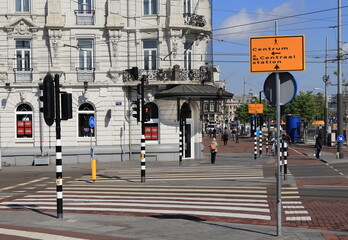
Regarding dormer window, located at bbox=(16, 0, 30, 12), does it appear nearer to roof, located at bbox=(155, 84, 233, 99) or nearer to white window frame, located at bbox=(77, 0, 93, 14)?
white window frame, located at bbox=(77, 0, 93, 14)

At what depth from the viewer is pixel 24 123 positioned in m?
34.8

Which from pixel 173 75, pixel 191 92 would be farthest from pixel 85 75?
pixel 191 92

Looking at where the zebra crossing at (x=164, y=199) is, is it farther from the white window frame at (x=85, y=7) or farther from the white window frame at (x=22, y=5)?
the white window frame at (x=22, y=5)

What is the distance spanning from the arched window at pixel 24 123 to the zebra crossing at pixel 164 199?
472 inches

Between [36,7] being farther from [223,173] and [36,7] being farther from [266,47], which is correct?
[266,47]

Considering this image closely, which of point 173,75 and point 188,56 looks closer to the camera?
point 173,75

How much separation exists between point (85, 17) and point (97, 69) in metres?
3.43

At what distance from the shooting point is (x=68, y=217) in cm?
1278

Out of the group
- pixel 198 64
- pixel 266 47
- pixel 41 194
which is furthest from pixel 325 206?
pixel 198 64

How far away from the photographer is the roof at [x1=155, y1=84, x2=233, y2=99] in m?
33.0

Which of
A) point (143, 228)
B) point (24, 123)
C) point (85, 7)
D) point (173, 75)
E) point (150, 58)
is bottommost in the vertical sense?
point (143, 228)

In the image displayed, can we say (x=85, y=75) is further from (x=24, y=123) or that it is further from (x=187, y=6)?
(x=187, y=6)

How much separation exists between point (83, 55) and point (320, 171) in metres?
16.9

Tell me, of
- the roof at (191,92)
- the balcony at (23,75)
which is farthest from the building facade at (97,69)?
the roof at (191,92)
